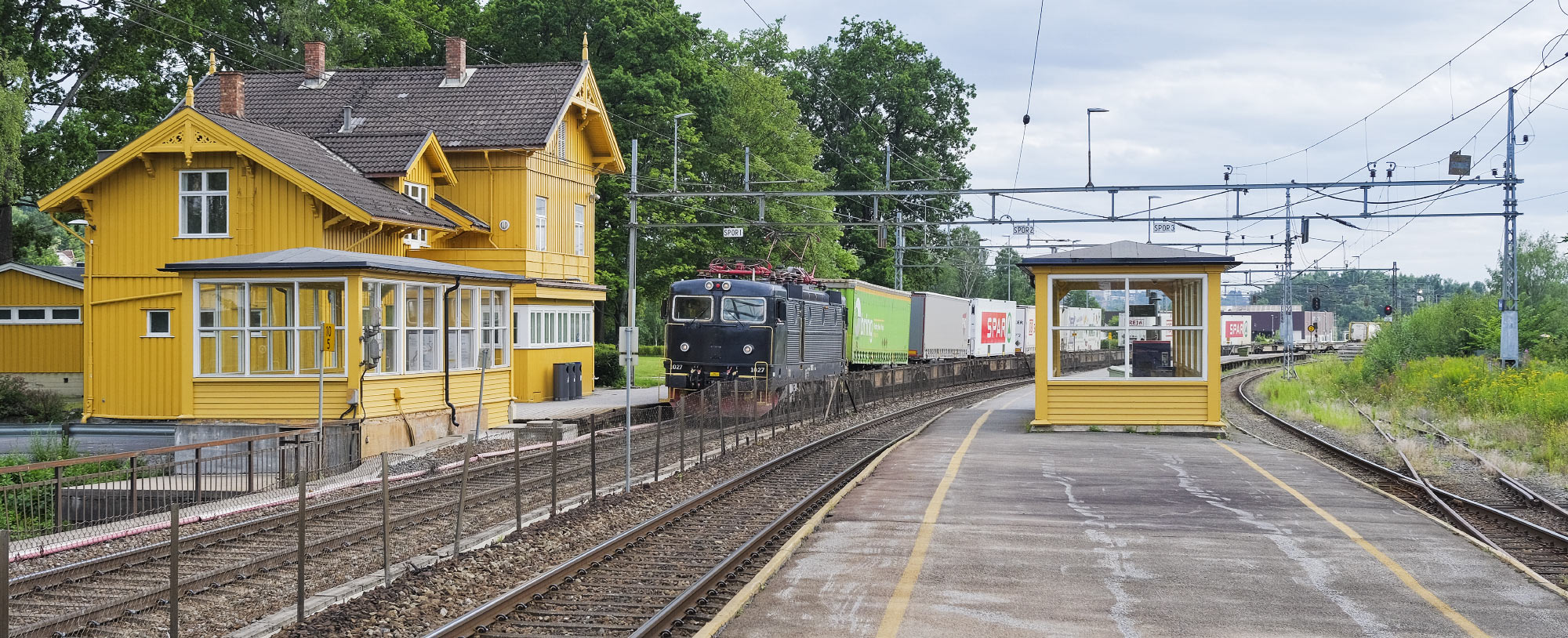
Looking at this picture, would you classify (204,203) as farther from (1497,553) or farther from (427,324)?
(1497,553)

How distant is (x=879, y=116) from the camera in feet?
221

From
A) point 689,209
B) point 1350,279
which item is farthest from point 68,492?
point 1350,279

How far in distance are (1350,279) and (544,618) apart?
175848 mm

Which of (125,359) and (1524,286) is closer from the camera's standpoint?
(125,359)

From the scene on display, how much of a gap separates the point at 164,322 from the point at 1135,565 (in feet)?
66.1

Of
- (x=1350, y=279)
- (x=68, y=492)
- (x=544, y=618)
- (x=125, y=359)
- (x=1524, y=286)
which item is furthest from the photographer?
(x=1350, y=279)

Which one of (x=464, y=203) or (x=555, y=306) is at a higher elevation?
(x=464, y=203)

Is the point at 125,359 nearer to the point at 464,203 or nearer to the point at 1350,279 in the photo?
the point at 464,203

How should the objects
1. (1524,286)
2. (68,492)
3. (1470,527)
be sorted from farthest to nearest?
(1524,286) → (68,492) → (1470,527)

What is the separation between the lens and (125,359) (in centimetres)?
2359

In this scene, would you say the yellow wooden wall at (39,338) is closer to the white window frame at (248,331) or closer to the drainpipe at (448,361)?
the white window frame at (248,331)

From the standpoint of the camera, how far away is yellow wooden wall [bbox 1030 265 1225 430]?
70.2 feet

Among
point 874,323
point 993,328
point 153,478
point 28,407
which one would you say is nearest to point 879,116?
point 993,328

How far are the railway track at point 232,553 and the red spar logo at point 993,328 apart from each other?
34.6 meters
